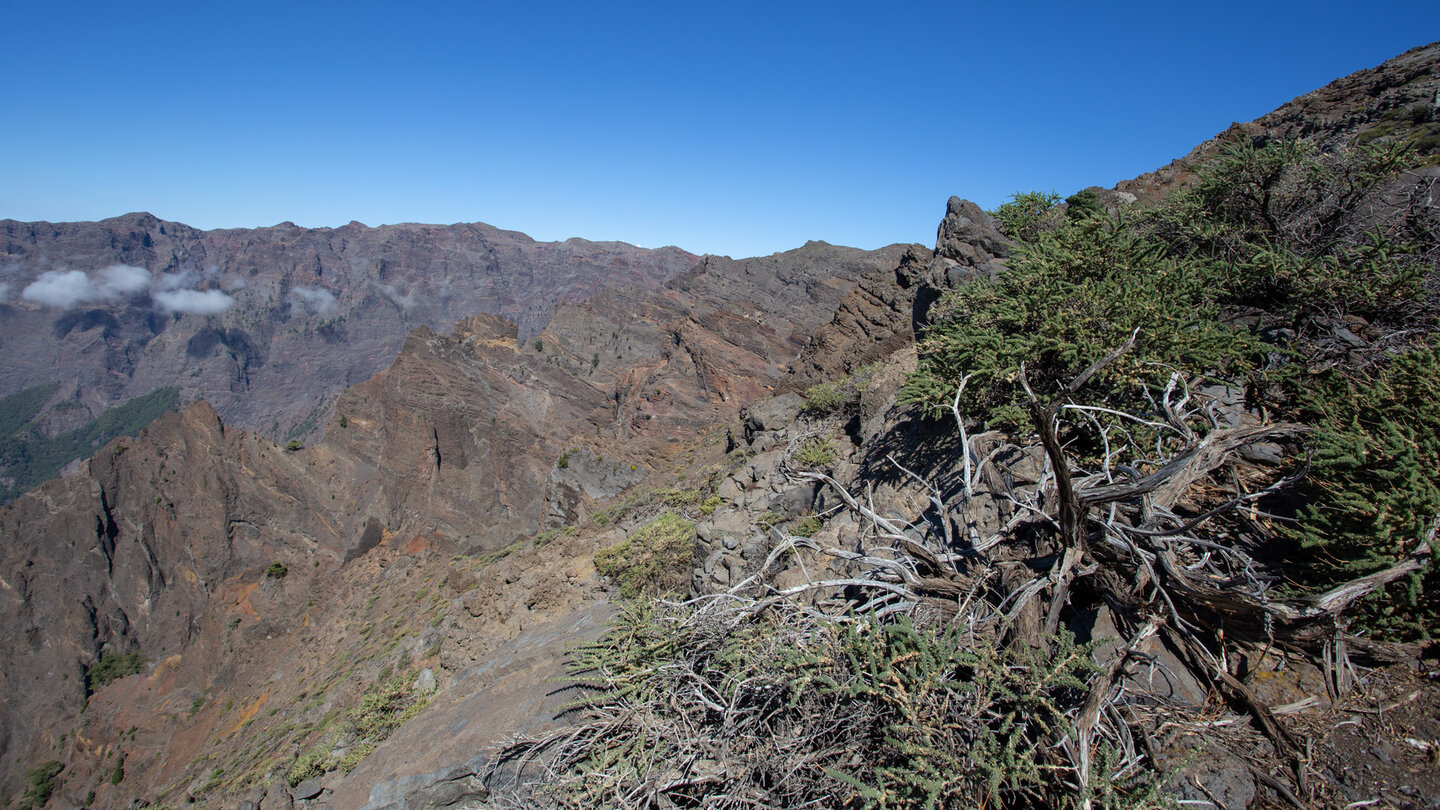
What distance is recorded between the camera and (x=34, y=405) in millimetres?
162625

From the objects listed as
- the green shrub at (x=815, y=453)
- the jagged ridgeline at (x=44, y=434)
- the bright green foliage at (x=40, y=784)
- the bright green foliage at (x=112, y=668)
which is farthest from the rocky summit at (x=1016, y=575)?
the jagged ridgeline at (x=44, y=434)

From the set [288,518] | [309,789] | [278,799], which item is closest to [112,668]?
[288,518]

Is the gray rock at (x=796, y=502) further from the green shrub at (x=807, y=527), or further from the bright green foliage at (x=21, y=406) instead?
→ the bright green foliage at (x=21, y=406)

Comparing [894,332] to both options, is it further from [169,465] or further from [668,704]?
[169,465]

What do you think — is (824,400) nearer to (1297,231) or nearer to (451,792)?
(1297,231)

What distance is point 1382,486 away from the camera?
3863mm

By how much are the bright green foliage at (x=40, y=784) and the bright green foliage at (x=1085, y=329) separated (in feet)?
134

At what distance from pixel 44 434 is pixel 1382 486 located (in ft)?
797

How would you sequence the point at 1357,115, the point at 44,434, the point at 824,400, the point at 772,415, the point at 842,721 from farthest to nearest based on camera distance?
the point at 44,434, the point at 772,415, the point at 1357,115, the point at 824,400, the point at 842,721

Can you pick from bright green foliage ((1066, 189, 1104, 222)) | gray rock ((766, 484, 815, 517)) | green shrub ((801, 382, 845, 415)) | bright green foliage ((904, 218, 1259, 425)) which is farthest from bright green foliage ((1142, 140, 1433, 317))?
green shrub ((801, 382, 845, 415))

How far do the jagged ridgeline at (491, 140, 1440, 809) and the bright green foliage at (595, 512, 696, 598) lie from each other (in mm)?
3588

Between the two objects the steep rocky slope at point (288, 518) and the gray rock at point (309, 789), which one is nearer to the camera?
the gray rock at point (309, 789)

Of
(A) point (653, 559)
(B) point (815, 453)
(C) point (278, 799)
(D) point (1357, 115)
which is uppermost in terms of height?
(D) point (1357, 115)

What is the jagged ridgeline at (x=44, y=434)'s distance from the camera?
445 ft
